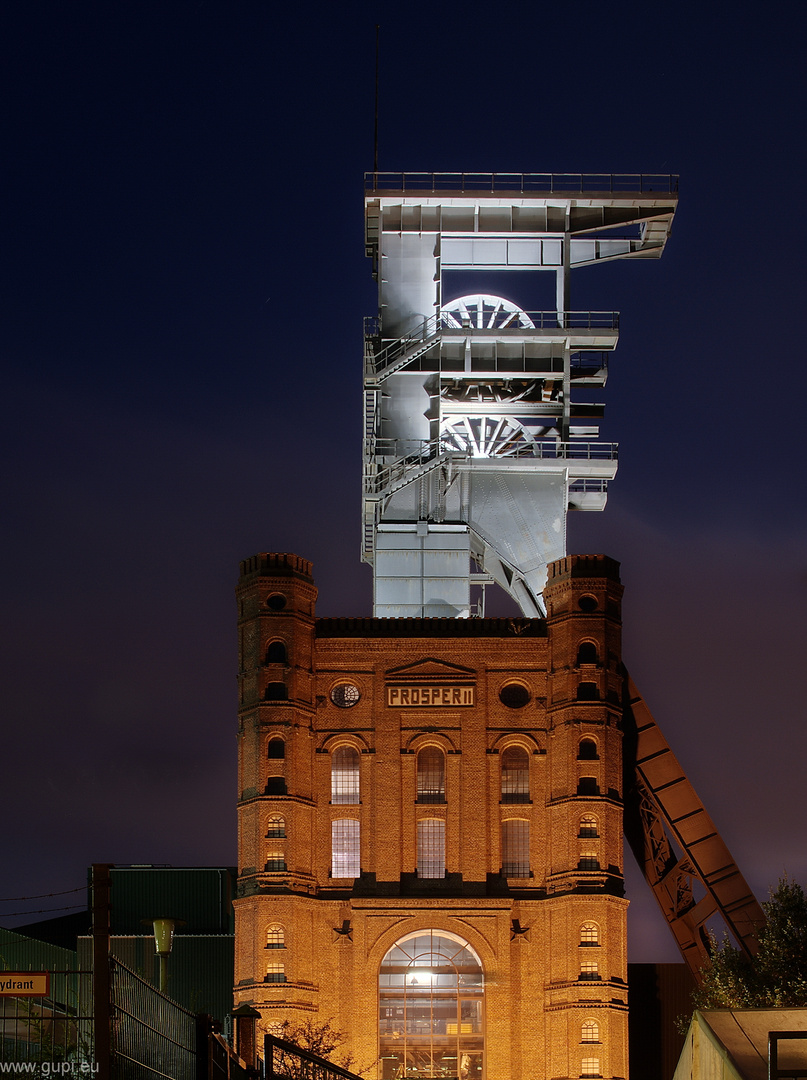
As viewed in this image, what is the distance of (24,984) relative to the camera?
35844 mm

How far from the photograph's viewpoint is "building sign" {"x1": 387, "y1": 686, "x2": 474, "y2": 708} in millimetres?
64375

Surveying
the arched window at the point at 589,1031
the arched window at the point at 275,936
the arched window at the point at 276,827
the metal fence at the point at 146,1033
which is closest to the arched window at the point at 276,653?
the arched window at the point at 276,827

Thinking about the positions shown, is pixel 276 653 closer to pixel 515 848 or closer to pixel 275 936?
pixel 275 936

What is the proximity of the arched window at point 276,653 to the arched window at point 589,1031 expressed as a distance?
55.0 ft

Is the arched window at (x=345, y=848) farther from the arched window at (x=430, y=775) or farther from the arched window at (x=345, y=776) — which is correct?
the arched window at (x=430, y=775)

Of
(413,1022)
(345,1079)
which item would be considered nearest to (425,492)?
(413,1022)

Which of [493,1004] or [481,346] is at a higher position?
[481,346]

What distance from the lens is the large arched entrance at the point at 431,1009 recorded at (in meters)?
60.0

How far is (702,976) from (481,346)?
29263 mm

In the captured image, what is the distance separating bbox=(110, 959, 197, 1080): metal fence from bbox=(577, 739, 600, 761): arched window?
24421mm

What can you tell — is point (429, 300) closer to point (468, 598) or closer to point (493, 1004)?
point (468, 598)

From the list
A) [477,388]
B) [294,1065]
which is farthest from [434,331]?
[294,1065]

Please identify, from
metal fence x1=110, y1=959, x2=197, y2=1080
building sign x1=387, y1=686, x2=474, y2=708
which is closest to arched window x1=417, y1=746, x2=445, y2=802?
building sign x1=387, y1=686, x2=474, y2=708

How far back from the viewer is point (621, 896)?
61.5m
